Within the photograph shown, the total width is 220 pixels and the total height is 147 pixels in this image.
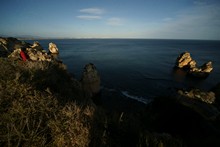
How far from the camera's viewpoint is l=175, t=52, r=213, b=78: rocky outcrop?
132 feet

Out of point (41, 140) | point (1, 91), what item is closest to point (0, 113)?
point (1, 91)

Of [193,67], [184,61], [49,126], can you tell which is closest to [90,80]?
[49,126]

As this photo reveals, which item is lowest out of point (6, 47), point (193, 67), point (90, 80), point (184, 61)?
point (193, 67)

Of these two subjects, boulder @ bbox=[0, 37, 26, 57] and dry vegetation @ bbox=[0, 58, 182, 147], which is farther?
boulder @ bbox=[0, 37, 26, 57]

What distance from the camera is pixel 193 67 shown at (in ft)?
145

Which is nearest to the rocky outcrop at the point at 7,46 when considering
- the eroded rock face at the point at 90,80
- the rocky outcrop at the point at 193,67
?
the eroded rock face at the point at 90,80

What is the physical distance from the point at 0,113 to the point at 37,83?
8.95 feet

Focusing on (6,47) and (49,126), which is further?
(6,47)

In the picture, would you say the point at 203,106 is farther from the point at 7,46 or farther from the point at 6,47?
the point at 7,46

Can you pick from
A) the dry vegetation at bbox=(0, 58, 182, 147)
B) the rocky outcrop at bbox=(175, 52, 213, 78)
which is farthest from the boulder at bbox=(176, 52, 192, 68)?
the dry vegetation at bbox=(0, 58, 182, 147)

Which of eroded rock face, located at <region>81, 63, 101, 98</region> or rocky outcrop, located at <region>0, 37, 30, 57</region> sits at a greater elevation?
rocky outcrop, located at <region>0, 37, 30, 57</region>

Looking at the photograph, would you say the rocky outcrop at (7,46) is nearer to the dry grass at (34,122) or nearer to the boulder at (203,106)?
the dry grass at (34,122)

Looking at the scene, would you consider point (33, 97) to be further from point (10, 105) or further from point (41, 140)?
point (41, 140)

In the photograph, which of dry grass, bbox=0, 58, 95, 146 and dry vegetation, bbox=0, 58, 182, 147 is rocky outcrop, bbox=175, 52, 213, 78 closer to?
dry vegetation, bbox=0, 58, 182, 147
